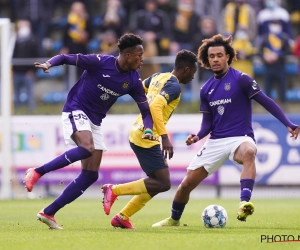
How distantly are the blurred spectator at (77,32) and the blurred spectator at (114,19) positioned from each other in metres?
0.45

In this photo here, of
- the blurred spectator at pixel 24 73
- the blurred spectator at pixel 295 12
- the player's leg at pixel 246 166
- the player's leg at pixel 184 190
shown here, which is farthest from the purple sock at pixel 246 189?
the blurred spectator at pixel 295 12

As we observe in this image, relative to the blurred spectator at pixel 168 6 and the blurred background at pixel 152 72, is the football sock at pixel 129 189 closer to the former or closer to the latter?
the blurred background at pixel 152 72

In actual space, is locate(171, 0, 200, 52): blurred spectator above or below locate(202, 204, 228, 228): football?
above

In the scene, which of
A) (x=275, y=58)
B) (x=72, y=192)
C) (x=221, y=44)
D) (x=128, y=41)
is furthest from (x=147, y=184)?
(x=275, y=58)

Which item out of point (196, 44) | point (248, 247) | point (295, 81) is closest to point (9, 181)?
point (196, 44)

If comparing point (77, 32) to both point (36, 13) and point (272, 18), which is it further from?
point (272, 18)

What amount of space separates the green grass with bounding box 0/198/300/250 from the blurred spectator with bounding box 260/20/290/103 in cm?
437

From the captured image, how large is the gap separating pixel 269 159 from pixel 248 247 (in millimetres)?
9451

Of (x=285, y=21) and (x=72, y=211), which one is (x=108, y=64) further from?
(x=285, y=21)

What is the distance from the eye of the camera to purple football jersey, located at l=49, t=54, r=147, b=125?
31.8 ft

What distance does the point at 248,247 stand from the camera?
7.46 m

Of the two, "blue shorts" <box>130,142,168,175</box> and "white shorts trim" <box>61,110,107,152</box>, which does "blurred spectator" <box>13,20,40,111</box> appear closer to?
"white shorts trim" <box>61,110,107,152</box>

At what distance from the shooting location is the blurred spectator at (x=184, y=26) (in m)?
19.4

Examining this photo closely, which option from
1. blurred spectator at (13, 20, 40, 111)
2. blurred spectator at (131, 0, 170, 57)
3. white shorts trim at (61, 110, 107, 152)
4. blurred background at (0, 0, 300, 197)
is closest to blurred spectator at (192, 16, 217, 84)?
blurred background at (0, 0, 300, 197)
